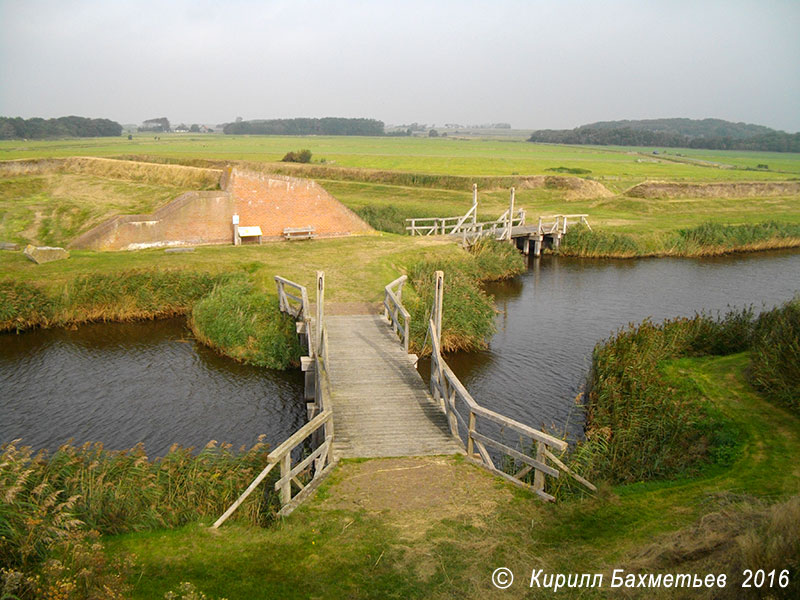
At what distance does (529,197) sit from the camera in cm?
5266

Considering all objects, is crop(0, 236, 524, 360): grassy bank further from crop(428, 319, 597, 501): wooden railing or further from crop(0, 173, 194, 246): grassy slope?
crop(428, 319, 597, 501): wooden railing

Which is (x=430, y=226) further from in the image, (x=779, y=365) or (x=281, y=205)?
(x=779, y=365)

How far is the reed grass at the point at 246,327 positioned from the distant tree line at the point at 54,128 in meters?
108

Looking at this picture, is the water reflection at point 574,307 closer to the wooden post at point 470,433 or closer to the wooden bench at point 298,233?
the wooden post at point 470,433

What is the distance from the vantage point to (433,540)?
774 centimetres

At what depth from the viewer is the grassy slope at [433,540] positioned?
22.9 feet

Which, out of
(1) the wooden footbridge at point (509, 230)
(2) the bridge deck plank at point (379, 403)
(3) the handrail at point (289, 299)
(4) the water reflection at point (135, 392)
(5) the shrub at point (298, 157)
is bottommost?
(4) the water reflection at point (135, 392)

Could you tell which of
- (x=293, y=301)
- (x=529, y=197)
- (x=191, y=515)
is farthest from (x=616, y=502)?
(x=529, y=197)

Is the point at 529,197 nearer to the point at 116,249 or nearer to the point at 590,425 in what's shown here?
the point at 116,249

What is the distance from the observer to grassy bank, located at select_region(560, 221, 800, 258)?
113ft

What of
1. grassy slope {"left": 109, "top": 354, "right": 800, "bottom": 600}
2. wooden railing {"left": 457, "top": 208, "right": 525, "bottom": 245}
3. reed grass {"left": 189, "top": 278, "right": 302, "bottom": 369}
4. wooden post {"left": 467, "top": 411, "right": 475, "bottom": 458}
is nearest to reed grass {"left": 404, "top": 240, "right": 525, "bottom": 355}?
reed grass {"left": 189, "top": 278, "right": 302, "bottom": 369}

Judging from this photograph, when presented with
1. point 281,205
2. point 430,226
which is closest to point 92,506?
point 281,205

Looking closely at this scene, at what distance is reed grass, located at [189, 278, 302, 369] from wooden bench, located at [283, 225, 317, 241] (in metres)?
9.17

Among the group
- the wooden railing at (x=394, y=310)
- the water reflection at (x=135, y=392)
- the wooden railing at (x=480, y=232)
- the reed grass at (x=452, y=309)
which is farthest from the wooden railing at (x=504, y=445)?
the wooden railing at (x=480, y=232)
